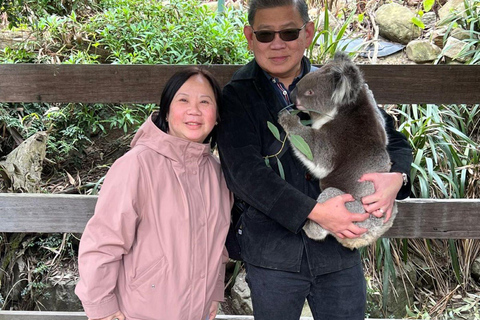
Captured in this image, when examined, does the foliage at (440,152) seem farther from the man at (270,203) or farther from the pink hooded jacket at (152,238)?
the pink hooded jacket at (152,238)

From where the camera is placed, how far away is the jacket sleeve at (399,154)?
6.28 feet

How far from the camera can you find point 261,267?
1765 millimetres

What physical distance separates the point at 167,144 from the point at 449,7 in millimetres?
5075

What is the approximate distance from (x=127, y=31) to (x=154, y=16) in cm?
39

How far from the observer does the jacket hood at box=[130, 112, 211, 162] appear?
65.4 inches

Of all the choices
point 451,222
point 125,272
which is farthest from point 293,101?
point 451,222

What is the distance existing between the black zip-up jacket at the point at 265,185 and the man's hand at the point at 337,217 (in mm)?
41

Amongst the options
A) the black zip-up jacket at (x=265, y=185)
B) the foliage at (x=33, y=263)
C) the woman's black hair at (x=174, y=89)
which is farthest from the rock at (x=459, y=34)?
→ the foliage at (x=33, y=263)

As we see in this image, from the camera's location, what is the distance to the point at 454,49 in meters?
4.77

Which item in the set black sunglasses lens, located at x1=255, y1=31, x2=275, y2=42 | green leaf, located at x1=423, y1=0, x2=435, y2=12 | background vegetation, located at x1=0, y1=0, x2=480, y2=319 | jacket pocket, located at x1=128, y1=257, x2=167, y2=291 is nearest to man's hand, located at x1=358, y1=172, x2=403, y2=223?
black sunglasses lens, located at x1=255, y1=31, x2=275, y2=42

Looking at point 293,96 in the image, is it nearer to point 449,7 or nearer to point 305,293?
point 305,293

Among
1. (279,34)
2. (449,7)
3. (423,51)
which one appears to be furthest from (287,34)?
(449,7)

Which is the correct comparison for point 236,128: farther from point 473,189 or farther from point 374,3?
point 374,3

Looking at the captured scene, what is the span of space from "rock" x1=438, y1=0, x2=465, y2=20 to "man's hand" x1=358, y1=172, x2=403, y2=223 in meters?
4.26
